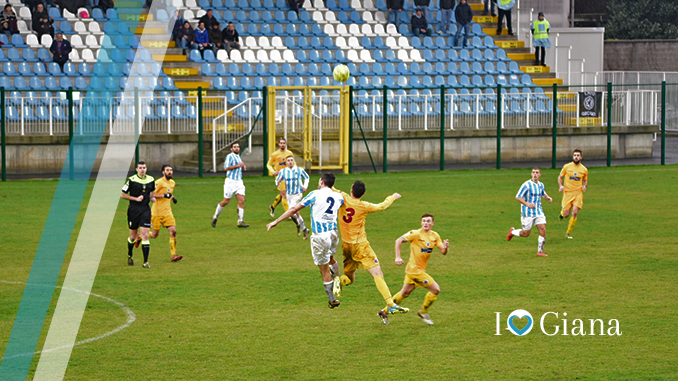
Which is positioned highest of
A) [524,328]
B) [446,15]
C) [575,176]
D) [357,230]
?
[446,15]

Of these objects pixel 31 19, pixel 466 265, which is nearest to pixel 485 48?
pixel 31 19

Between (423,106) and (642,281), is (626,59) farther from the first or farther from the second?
(642,281)

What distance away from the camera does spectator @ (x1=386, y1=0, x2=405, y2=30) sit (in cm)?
4022

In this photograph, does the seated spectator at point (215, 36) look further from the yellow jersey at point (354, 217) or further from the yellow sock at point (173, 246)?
the yellow jersey at point (354, 217)

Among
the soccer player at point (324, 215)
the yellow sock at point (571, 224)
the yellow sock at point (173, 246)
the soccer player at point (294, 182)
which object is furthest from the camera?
the soccer player at point (294, 182)

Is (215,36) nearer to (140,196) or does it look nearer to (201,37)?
(201,37)

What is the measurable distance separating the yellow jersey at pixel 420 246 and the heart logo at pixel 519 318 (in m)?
1.39

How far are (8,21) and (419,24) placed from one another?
691 inches

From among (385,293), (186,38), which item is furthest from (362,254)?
(186,38)

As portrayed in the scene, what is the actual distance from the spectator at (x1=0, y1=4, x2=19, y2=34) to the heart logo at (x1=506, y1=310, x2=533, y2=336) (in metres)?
27.8

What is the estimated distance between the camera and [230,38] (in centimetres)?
3619

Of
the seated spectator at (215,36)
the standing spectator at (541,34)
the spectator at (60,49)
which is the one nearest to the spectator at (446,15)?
the standing spectator at (541,34)

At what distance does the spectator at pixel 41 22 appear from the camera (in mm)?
33594

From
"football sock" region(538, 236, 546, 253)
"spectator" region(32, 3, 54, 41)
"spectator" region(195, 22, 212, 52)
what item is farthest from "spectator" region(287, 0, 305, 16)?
"football sock" region(538, 236, 546, 253)
